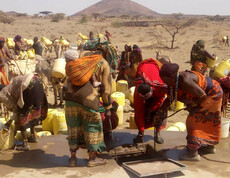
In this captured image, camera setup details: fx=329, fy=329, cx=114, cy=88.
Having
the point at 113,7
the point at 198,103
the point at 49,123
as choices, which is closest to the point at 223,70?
the point at 198,103

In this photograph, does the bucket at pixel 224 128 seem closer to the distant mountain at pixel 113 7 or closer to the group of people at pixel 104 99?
the group of people at pixel 104 99

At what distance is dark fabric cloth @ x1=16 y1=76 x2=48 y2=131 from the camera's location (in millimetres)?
4617

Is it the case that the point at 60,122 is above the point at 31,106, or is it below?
below

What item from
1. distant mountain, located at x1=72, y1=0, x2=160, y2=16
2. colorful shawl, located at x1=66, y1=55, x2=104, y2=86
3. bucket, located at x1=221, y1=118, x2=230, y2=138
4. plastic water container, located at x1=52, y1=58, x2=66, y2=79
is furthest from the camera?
distant mountain, located at x1=72, y1=0, x2=160, y2=16

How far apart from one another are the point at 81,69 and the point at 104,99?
48 centimetres

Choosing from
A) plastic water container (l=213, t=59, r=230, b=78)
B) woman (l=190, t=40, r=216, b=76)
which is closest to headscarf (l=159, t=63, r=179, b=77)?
woman (l=190, t=40, r=216, b=76)

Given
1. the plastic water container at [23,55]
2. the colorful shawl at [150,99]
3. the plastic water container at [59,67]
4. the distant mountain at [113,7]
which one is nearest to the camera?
the colorful shawl at [150,99]

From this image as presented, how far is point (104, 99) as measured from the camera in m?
4.07

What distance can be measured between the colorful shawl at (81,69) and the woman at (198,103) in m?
0.90

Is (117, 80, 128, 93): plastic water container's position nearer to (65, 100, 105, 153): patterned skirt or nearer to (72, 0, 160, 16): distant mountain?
(65, 100, 105, 153): patterned skirt

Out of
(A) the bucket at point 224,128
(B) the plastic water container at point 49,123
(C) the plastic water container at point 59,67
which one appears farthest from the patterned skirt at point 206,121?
(C) the plastic water container at point 59,67

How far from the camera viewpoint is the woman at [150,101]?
464 centimetres

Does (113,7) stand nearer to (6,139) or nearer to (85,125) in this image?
(6,139)

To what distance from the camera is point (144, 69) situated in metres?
4.80
